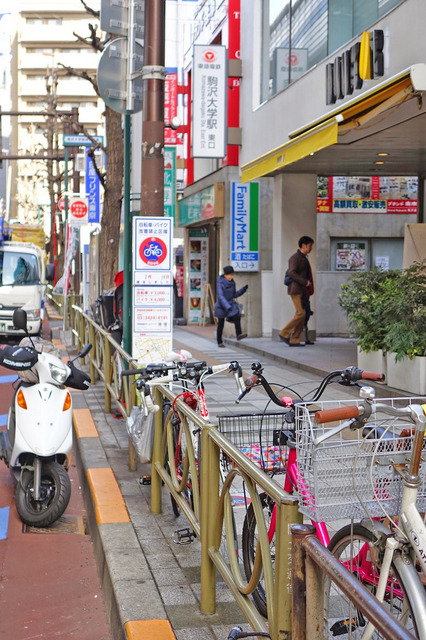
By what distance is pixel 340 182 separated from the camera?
18828mm

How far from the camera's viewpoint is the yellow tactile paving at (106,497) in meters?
5.31

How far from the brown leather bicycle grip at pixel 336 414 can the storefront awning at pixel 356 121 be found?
20.8ft

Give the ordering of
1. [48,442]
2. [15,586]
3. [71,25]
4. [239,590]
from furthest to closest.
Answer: [71,25]
[48,442]
[15,586]
[239,590]

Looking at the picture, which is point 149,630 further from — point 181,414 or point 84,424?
point 84,424

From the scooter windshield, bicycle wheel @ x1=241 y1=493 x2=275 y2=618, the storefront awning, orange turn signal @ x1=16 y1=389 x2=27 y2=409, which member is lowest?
bicycle wheel @ x1=241 y1=493 x2=275 y2=618

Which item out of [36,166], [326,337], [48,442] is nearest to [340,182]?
[326,337]

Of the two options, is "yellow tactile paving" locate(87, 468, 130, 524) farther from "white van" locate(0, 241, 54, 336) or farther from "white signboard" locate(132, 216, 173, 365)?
"white van" locate(0, 241, 54, 336)

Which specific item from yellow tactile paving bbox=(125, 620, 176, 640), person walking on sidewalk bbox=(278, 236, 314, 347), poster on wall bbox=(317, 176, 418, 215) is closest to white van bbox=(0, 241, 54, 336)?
poster on wall bbox=(317, 176, 418, 215)

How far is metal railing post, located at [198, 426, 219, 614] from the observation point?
142 inches

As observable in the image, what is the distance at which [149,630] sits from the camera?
3535mm

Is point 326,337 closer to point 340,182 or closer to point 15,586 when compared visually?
point 340,182

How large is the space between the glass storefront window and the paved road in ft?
26.1

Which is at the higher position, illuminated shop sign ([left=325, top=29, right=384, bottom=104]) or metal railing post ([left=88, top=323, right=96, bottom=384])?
illuminated shop sign ([left=325, top=29, right=384, bottom=104])

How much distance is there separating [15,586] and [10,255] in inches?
672
